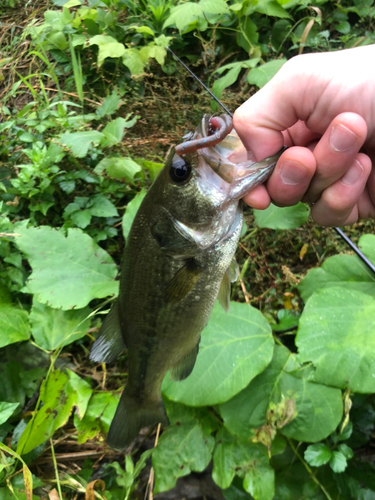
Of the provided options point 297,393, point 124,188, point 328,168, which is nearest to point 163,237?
point 328,168

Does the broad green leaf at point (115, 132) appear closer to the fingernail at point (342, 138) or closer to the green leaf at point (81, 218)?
the green leaf at point (81, 218)

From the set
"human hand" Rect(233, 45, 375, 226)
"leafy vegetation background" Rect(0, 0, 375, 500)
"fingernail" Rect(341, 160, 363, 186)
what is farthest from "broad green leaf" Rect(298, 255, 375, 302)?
"fingernail" Rect(341, 160, 363, 186)

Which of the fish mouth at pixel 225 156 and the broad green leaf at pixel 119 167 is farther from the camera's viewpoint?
the broad green leaf at pixel 119 167

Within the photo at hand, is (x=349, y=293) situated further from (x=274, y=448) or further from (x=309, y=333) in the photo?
(x=274, y=448)

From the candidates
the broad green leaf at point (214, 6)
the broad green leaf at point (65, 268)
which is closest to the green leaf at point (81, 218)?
the broad green leaf at point (65, 268)

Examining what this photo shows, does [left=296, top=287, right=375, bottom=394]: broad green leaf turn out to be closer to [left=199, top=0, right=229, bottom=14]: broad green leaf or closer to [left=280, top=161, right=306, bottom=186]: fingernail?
[left=280, top=161, right=306, bottom=186]: fingernail
